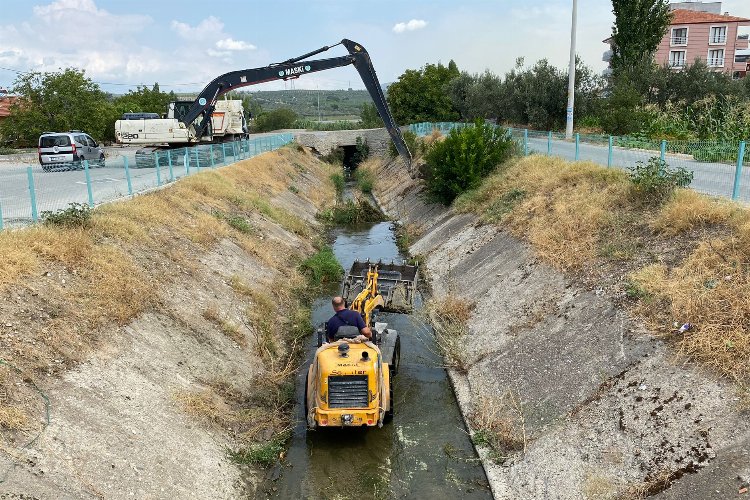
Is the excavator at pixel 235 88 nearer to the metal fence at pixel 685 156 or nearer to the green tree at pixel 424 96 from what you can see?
the metal fence at pixel 685 156

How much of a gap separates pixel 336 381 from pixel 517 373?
4.00m

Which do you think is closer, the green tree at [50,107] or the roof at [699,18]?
the green tree at [50,107]

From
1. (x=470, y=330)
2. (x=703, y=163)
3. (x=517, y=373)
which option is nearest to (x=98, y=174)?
(x=470, y=330)

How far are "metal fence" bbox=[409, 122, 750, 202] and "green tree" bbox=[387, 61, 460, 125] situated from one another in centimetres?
3714

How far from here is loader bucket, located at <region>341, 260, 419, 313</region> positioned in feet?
45.4

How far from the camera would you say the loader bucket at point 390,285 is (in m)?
13.9

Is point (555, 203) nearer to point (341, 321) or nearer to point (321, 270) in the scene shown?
point (321, 270)

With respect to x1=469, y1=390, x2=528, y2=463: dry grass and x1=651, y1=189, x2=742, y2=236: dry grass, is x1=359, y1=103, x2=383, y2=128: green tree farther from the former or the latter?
x1=469, y1=390, x2=528, y2=463: dry grass

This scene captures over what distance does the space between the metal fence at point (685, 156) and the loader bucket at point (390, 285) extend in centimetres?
758

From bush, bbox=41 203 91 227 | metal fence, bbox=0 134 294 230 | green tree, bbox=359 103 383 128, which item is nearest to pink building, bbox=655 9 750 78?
green tree, bbox=359 103 383 128

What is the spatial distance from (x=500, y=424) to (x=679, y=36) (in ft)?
242

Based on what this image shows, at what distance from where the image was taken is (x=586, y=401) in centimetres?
922

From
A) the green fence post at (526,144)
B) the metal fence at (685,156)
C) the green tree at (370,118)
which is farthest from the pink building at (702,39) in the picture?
the metal fence at (685,156)

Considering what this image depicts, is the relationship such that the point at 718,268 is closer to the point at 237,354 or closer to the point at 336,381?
the point at 336,381
